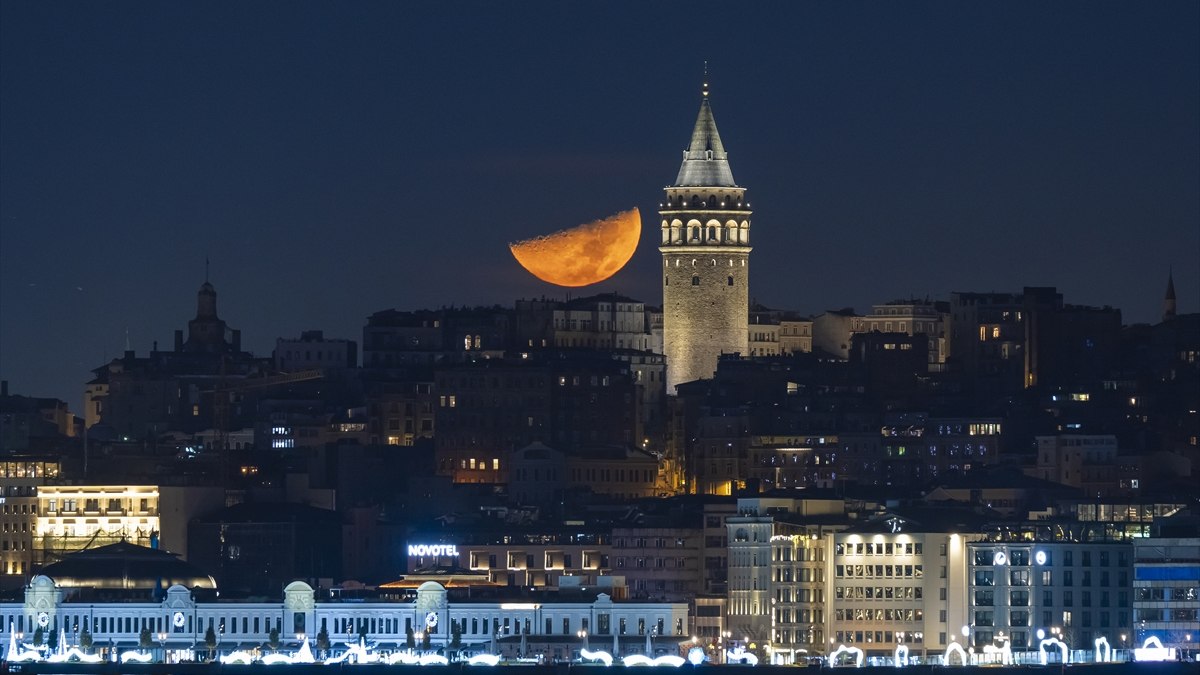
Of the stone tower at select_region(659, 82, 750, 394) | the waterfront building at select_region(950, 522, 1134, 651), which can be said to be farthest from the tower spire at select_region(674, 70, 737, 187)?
the waterfront building at select_region(950, 522, 1134, 651)

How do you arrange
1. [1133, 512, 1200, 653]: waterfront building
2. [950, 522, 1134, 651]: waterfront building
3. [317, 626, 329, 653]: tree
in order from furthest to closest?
1. [317, 626, 329, 653]: tree
2. [950, 522, 1134, 651]: waterfront building
3. [1133, 512, 1200, 653]: waterfront building

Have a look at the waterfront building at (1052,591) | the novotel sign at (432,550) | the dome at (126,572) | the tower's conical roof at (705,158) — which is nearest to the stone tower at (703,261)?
the tower's conical roof at (705,158)

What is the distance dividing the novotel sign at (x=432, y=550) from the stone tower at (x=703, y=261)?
894 inches

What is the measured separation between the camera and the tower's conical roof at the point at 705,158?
163000 millimetres

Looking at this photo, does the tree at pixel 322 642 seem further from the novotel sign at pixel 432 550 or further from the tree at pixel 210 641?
the novotel sign at pixel 432 550

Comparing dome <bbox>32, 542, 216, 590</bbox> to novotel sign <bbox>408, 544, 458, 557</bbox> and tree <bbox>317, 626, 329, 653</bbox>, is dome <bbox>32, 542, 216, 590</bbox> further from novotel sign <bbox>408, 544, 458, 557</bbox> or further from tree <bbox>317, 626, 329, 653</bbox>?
tree <bbox>317, 626, 329, 653</bbox>

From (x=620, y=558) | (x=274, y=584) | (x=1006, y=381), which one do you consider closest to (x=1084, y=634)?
(x=620, y=558)

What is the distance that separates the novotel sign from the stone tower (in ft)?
74.5

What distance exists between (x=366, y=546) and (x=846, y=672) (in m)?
29.9

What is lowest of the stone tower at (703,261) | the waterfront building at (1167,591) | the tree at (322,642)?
the tree at (322,642)

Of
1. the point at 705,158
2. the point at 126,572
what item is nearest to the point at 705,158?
the point at 705,158

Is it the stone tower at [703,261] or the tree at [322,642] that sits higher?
the stone tower at [703,261]

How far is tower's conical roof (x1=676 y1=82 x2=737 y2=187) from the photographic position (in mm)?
163000

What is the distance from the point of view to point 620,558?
456 feet
